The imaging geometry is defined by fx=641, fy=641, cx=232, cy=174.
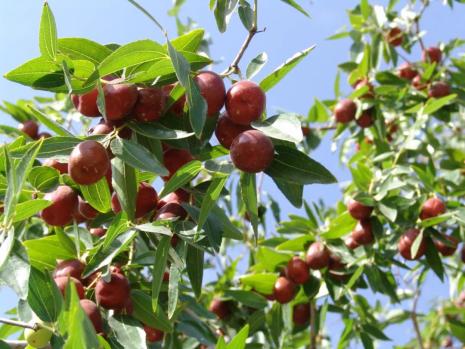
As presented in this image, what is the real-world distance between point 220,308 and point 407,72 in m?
2.11

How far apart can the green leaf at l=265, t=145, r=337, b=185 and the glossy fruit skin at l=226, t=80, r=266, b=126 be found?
0.15 m

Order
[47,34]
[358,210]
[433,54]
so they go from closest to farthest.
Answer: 1. [47,34]
2. [358,210]
3. [433,54]

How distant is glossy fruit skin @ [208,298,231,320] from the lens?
3.77m

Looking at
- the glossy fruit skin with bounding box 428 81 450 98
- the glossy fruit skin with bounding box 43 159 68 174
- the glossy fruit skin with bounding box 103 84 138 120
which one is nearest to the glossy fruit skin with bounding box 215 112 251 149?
the glossy fruit skin with bounding box 103 84 138 120

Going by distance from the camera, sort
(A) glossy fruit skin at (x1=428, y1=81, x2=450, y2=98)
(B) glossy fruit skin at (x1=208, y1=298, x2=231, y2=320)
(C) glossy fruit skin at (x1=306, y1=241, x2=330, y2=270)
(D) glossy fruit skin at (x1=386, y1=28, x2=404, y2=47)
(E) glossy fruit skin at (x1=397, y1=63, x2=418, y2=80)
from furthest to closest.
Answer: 1. (D) glossy fruit skin at (x1=386, y1=28, x2=404, y2=47)
2. (E) glossy fruit skin at (x1=397, y1=63, x2=418, y2=80)
3. (A) glossy fruit skin at (x1=428, y1=81, x2=450, y2=98)
4. (B) glossy fruit skin at (x1=208, y1=298, x2=231, y2=320)
5. (C) glossy fruit skin at (x1=306, y1=241, x2=330, y2=270)

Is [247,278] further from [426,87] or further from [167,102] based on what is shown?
[426,87]

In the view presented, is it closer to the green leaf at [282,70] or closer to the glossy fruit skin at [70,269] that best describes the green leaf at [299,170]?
the green leaf at [282,70]

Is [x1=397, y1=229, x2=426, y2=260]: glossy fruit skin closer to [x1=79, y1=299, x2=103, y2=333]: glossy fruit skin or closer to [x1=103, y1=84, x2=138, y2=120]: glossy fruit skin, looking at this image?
[x1=79, y1=299, x2=103, y2=333]: glossy fruit skin

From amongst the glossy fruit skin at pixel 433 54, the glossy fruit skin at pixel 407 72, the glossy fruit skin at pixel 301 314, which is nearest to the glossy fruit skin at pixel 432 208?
the glossy fruit skin at pixel 301 314

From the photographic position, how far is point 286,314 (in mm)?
3279

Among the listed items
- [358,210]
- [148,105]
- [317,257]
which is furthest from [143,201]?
[358,210]

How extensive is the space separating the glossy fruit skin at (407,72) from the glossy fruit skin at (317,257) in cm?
185

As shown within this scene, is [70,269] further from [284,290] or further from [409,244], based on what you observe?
[409,244]

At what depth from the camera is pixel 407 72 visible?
14.7 feet
